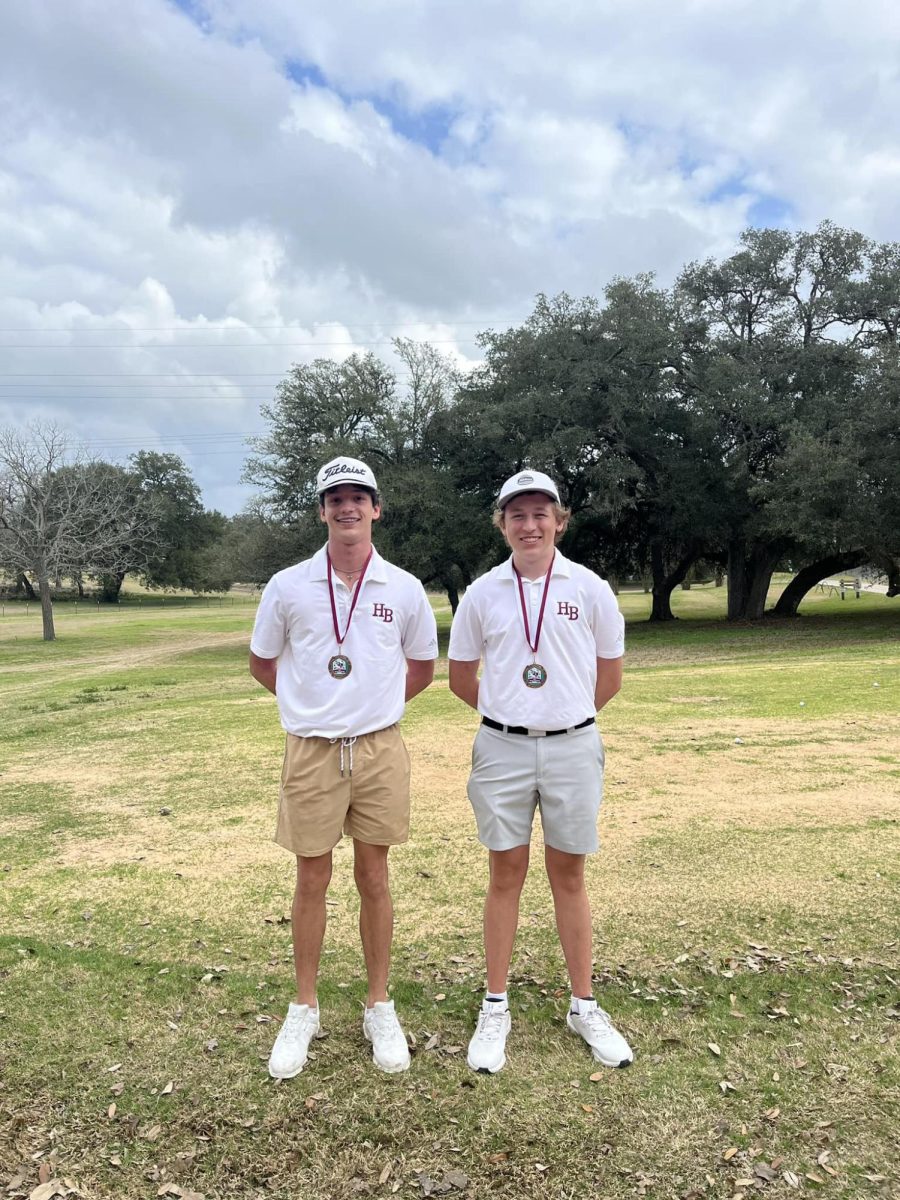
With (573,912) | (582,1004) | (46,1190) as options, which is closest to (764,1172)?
(582,1004)

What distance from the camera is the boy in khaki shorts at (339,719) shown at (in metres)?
3.18

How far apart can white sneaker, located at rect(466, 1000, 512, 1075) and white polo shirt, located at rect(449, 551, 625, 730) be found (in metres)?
1.22

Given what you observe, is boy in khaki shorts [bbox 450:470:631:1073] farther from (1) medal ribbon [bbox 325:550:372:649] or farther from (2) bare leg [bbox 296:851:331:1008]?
(2) bare leg [bbox 296:851:331:1008]

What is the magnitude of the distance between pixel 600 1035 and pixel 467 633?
5.60 feet

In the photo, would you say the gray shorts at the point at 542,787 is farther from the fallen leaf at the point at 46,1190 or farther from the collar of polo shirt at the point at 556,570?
the fallen leaf at the point at 46,1190

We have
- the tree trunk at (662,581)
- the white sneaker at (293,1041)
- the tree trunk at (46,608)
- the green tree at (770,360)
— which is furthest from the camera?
the tree trunk at (46,608)

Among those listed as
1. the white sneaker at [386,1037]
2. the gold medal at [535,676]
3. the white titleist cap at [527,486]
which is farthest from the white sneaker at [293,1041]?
the white titleist cap at [527,486]

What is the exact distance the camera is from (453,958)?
4109mm

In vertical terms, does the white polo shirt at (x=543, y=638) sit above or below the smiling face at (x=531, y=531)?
below

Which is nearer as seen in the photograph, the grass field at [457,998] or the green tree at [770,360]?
the grass field at [457,998]

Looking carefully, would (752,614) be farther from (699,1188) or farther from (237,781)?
(699,1188)

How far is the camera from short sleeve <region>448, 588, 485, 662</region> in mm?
3277

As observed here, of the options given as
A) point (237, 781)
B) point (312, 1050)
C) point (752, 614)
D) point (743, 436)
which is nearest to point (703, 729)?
point (237, 781)

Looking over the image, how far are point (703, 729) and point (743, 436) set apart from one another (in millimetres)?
18277
